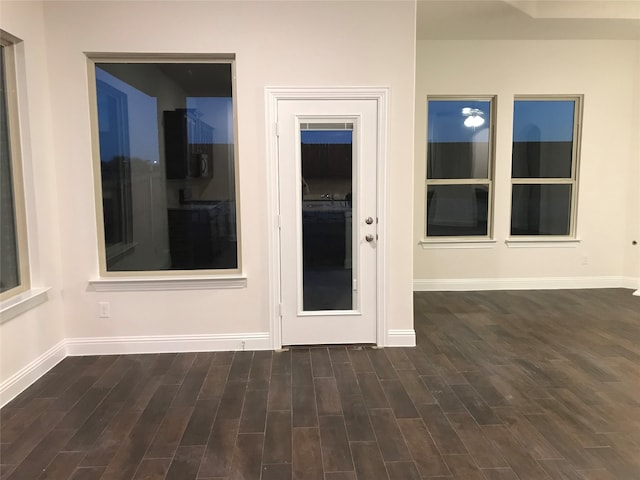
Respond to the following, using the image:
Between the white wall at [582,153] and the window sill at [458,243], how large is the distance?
50mm

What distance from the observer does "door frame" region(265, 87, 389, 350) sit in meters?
3.40

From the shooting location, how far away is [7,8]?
2.83 m

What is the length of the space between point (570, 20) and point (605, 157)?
1.79 m

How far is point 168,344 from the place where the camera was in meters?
3.57

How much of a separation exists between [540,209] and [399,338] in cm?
314

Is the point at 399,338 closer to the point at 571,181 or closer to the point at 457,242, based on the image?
the point at 457,242

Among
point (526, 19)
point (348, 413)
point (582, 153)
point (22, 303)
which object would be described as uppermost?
point (526, 19)

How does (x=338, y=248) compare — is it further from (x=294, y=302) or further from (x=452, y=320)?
(x=452, y=320)

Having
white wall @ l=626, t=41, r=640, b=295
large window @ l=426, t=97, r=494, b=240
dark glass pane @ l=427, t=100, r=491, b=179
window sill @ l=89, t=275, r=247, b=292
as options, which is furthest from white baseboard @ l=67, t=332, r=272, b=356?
white wall @ l=626, t=41, r=640, b=295

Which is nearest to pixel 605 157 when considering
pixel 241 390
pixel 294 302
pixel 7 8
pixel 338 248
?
pixel 338 248

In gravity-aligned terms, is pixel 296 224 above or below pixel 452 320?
above

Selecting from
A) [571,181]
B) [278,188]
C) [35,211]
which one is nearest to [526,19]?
[571,181]

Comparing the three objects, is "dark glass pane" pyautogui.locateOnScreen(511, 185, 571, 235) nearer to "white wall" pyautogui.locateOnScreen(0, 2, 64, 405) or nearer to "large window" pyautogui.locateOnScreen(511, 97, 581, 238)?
"large window" pyautogui.locateOnScreen(511, 97, 581, 238)

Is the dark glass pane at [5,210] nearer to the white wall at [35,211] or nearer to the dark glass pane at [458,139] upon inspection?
the white wall at [35,211]
